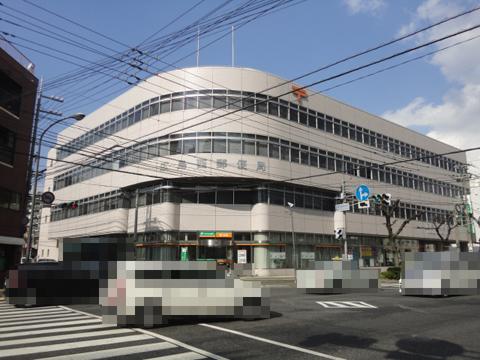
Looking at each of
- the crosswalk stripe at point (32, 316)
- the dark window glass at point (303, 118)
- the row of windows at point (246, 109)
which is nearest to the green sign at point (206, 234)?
the row of windows at point (246, 109)

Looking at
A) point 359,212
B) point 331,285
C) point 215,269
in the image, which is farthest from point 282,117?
point 215,269

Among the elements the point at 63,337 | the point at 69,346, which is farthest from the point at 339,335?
the point at 63,337

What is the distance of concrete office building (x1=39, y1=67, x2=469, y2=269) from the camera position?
3512 cm

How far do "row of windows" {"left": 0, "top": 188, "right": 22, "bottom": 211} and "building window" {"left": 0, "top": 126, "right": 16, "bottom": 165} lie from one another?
6.43 feet

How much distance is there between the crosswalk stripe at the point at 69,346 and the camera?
713cm

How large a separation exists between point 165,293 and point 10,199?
21.1 m

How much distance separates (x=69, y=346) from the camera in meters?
7.55

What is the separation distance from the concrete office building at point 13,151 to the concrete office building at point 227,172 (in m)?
4.57

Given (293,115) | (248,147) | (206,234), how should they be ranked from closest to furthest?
(206,234) < (248,147) < (293,115)

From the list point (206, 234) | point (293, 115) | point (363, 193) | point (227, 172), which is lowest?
point (206, 234)

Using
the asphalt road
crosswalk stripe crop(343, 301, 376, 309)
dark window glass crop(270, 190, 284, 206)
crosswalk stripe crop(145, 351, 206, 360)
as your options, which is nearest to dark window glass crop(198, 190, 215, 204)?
dark window glass crop(270, 190, 284, 206)

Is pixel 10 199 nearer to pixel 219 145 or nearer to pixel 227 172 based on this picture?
pixel 227 172

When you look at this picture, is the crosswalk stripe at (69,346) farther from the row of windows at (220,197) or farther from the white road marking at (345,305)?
the row of windows at (220,197)

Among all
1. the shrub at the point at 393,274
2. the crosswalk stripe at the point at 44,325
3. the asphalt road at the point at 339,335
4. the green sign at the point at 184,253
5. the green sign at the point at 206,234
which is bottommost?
the crosswalk stripe at the point at 44,325
